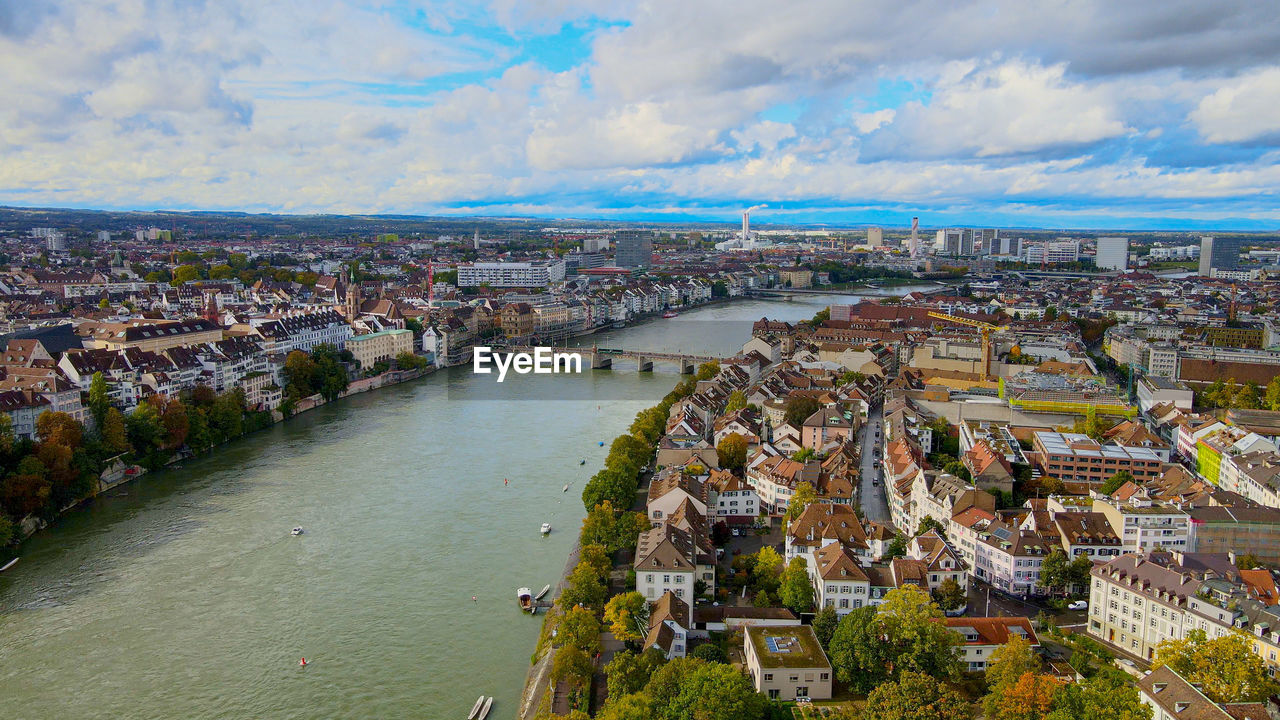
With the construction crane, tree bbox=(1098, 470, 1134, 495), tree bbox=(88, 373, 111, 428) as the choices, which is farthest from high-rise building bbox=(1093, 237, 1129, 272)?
tree bbox=(88, 373, 111, 428)

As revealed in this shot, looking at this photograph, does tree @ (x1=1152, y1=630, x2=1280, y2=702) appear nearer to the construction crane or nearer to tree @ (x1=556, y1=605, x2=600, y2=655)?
tree @ (x1=556, y1=605, x2=600, y2=655)

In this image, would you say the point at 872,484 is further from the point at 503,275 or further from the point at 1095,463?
the point at 503,275

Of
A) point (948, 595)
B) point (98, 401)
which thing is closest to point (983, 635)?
point (948, 595)

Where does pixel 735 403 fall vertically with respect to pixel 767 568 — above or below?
above

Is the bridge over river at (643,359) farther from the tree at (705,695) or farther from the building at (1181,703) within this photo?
the building at (1181,703)

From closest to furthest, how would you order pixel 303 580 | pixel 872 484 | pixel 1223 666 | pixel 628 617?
pixel 1223 666 < pixel 628 617 < pixel 303 580 < pixel 872 484

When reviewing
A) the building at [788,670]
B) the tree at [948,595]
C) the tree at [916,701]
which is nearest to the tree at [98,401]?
the building at [788,670]
